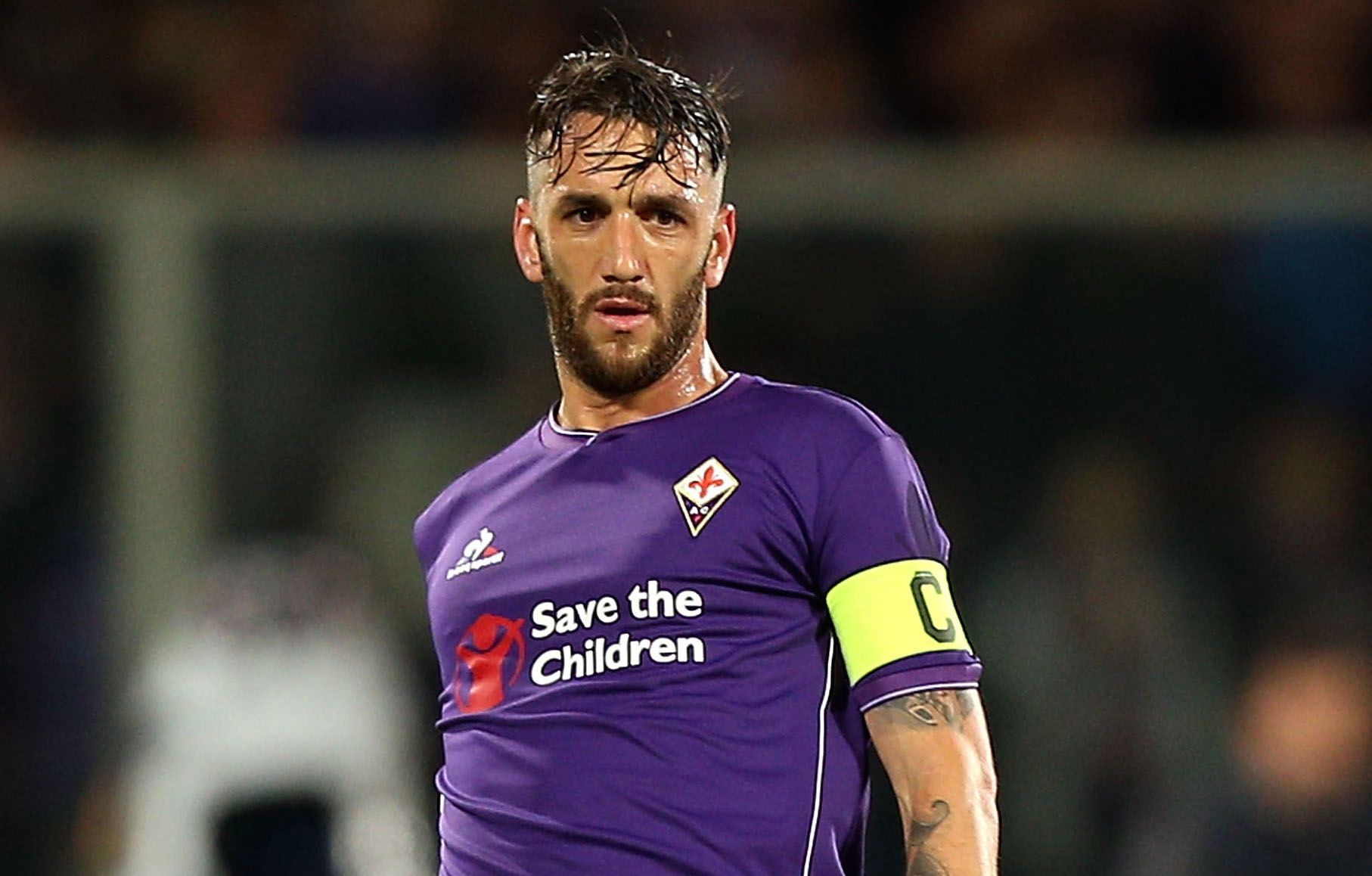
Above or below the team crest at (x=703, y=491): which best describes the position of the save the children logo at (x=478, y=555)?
below

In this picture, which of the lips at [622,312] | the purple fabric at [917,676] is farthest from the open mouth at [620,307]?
the purple fabric at [917,676]

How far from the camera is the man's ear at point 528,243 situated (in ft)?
11.3

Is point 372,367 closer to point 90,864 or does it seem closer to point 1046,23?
point 90,864

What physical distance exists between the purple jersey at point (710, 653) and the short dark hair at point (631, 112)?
0.36m

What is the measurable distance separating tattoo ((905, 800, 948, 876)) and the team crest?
48 centimetres

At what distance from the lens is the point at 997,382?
24.2ft

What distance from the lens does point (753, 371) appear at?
23.4ft

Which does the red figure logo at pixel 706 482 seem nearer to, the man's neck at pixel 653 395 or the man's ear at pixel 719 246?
the man's neck at pixel 653 395

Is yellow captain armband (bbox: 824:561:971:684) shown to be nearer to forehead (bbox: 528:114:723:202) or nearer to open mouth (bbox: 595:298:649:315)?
open mouth (bbox: 595:298:649:315)

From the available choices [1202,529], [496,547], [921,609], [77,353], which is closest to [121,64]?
[77,353]

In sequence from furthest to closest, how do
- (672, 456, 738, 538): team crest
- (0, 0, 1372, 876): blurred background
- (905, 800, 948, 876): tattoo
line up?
(0, 0, 1372, 876): blurred background
(672, 456, 738, 538): team crest
(905, 800, 948, 876): tattoo

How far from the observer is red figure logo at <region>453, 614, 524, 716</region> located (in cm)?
329

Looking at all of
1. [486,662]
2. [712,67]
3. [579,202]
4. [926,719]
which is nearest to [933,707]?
[926,719]

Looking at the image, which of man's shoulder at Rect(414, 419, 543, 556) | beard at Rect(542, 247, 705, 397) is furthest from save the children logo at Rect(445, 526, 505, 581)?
beard at Rect(542, 247, 705, 397)
